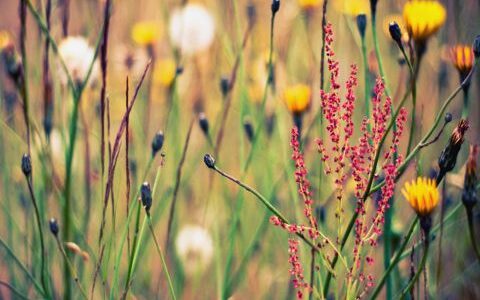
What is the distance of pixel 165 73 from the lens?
188 centimetres

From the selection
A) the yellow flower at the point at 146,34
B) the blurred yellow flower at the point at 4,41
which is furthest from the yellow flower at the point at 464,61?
the yellow flower at the point at 146,34

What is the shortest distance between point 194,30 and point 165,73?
207mm

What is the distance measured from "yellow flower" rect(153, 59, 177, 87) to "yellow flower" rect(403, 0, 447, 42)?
96 cm

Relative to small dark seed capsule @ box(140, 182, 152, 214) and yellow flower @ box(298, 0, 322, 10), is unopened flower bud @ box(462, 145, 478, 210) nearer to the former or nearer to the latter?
small dark seed capsule @ box(140, 182, 152, 214)

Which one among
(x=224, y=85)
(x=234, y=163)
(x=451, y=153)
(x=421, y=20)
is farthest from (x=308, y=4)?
(x=451, y=153)

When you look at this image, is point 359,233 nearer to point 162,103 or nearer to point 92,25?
point 92,25

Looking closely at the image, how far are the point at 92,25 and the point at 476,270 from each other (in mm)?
1102

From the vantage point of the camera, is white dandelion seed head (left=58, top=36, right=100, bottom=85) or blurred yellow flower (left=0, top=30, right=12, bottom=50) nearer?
blurred yellow flower (left=0, top=30, right=12, bottom=50)

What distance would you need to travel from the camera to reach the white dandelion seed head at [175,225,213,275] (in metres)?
1.59

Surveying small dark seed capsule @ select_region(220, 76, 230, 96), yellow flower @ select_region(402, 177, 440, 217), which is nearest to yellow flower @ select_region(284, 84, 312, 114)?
small dark seed capsule @ select_region(220, 76, 230, 96)

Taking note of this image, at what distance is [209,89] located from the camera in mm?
2113

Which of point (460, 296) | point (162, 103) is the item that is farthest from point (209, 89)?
point (460, 296)

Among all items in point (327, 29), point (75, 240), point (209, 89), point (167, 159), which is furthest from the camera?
point (209, 89)

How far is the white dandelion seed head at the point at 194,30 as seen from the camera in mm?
1920
